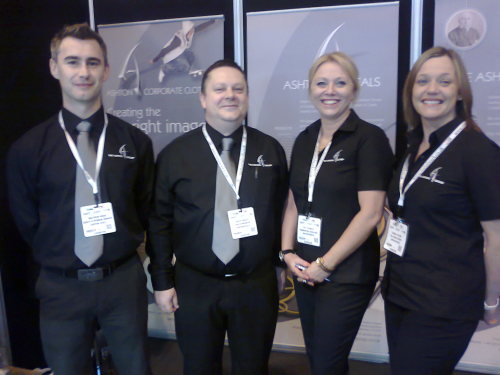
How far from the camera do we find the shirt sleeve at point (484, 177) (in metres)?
1.27

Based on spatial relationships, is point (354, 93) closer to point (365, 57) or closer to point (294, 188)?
point (294, 188)

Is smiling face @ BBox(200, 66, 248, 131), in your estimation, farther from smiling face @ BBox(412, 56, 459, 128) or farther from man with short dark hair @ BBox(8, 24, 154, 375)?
smiling face @ BBox(412, 56, 459, 128)

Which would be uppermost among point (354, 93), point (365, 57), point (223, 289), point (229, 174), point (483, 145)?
point (365, 57)

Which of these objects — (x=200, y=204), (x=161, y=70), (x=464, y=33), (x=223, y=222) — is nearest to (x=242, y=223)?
(x=223, y=222)

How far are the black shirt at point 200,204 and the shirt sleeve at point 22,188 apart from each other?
0.57 meters

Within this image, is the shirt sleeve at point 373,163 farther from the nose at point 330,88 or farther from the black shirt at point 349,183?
the nose at point 330,88

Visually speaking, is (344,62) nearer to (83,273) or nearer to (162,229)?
(162,229)

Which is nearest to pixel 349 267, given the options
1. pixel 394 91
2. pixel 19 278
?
pixel 394 91

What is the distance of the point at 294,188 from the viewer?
69.8 inches

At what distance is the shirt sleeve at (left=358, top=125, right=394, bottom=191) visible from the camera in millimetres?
1526

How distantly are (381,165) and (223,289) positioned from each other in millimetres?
962

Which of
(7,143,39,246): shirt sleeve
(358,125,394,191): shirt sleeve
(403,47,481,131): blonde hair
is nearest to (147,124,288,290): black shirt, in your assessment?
(358,125,394,191): shirt sleeve

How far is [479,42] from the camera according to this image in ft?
7.62

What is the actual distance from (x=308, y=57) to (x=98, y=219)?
1.95 metres
